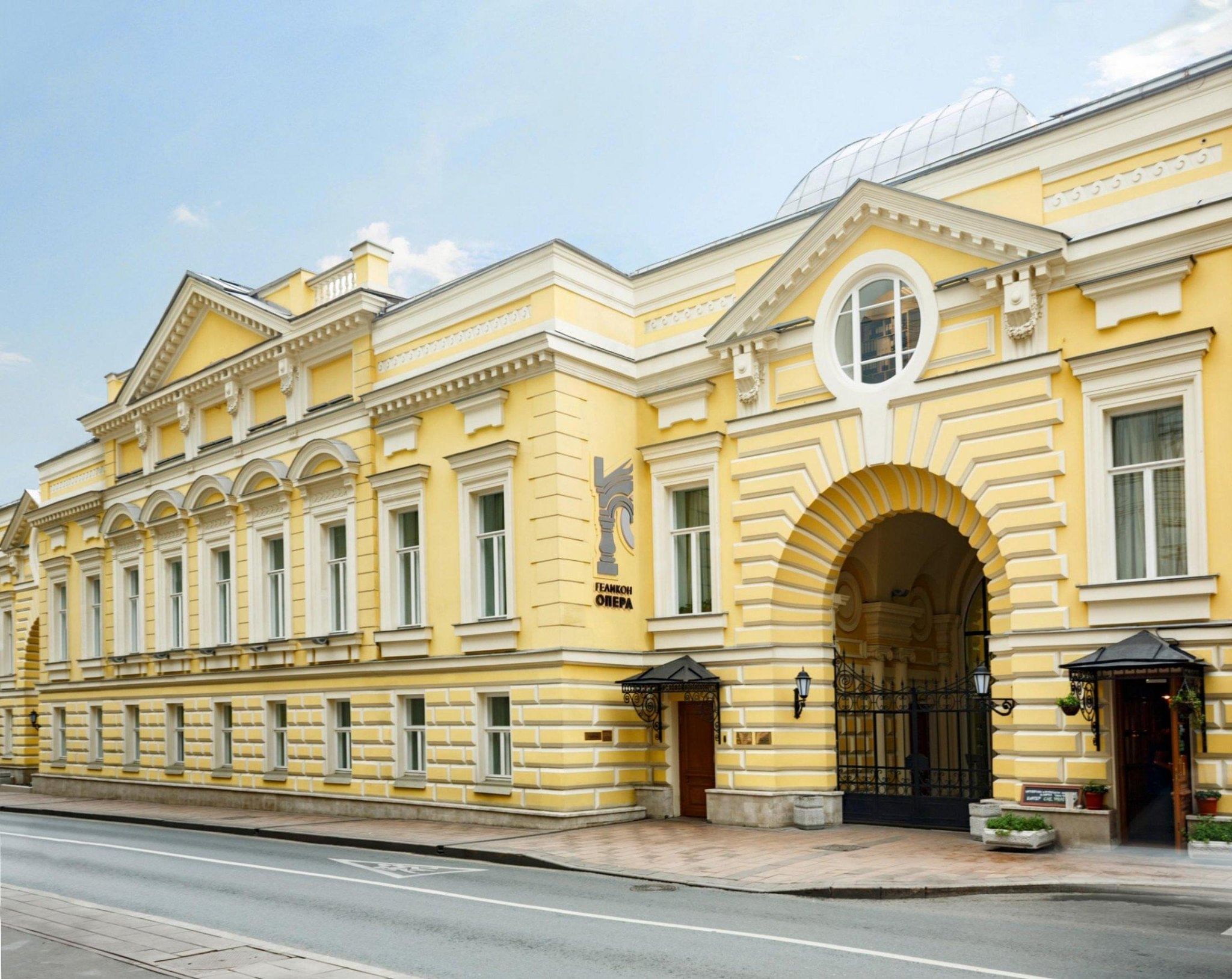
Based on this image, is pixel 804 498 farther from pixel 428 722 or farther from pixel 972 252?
pixel 428 722

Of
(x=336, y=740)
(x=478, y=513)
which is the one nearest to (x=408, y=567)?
(x=478, y=513)

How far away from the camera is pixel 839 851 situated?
18.0m

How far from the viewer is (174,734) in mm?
32875

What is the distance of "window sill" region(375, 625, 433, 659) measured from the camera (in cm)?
2484

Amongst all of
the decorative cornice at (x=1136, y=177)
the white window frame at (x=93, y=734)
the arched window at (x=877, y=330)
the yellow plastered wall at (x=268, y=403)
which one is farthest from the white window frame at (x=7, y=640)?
the decorative cornice at (x=1136, y=177)

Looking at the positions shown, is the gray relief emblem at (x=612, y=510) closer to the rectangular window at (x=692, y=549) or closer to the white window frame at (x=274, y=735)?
the rectangular window at (x=692, y=549)

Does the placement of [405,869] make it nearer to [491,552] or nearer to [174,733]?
[491,552]

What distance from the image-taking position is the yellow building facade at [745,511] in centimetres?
1767

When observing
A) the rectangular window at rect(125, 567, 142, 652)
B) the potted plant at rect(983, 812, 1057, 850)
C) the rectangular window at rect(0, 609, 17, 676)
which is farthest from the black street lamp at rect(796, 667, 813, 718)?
the rectangular window at rect(0, 609, 17, 676)

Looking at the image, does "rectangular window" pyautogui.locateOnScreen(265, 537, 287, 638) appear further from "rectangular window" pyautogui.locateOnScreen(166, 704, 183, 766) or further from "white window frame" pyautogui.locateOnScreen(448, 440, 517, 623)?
"white window frame" pyautogui.locateOnScreen(448, 440, 517, 623)

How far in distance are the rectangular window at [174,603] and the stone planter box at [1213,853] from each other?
25391 millimetres

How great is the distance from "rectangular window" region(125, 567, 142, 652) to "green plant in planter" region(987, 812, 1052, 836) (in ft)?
83.4

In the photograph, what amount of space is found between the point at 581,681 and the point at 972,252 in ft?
32.5

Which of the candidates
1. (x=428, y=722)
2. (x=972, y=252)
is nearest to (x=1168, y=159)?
(x=972, y=252)
